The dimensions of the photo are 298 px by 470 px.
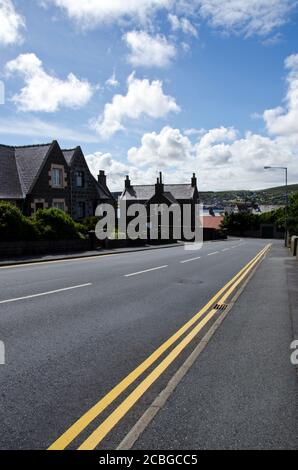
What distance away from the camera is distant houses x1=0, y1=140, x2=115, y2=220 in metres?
32.5

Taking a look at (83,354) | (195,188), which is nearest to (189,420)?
(83,354)

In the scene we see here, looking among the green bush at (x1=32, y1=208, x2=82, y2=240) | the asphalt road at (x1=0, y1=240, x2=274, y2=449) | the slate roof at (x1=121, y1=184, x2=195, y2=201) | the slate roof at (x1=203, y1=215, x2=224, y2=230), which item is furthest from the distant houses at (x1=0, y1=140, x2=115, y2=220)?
the slate roof at (x1=203, y1=215, x2=224, y2=230)

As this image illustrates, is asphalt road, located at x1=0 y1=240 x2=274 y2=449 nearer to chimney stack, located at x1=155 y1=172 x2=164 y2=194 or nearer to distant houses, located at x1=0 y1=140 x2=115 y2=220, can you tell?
distant houses, located at x1=0 y1=140 x2=115 y2=220

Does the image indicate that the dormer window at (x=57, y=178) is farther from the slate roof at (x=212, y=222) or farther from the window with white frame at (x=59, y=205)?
the slate roof at (x=212, y=222)

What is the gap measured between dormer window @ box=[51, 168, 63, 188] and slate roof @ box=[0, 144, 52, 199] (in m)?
1.71

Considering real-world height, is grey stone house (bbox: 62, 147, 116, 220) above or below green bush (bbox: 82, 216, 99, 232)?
above

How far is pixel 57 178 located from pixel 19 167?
3.36 metres

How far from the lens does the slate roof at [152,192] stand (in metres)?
84.9

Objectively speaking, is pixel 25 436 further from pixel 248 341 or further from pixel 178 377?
pixel 248 341

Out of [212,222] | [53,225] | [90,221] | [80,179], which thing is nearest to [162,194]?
[212,222]

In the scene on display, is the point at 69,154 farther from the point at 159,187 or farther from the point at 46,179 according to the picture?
the point at 159,187

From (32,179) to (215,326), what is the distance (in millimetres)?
28190

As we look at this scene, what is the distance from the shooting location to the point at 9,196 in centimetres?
3119

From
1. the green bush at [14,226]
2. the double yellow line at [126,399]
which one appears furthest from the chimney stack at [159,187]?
the double yellow line at [126,399]
